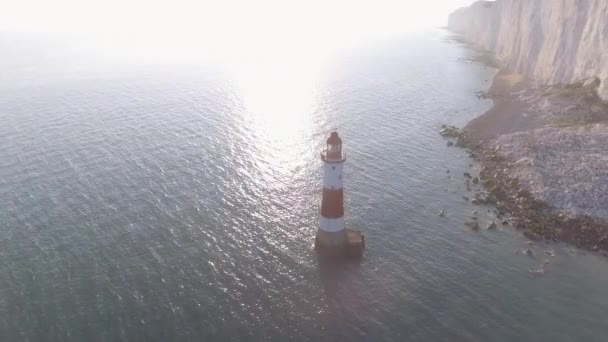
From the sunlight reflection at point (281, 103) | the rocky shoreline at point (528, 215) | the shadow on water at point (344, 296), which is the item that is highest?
the sunlight reflection at point (281, 103)

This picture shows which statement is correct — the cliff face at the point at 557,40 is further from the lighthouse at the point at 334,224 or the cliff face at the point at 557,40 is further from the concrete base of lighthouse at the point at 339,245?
the lighthouse at the point at 334,224

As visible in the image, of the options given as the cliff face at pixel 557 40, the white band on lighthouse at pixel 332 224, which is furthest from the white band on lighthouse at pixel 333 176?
the cliff face at pixel 557 40

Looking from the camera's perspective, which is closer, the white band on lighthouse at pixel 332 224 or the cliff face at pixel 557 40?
the white band on lighthouse at pixel 332 224

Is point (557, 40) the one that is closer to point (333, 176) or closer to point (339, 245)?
point (333, 176)

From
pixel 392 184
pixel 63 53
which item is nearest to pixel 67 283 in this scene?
pixel 392 184

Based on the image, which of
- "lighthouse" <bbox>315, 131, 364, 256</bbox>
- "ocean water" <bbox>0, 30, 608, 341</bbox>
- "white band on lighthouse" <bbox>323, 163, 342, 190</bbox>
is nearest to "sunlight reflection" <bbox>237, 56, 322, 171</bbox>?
"ocean water" <bbox>0, 30, 608, 341</bbox>

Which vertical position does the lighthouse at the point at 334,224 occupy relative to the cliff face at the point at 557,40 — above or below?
below

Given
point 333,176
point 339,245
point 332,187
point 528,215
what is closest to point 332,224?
point 339,245

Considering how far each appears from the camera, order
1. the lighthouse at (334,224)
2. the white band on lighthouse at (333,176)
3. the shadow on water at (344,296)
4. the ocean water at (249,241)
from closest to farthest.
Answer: the shadow on water at (344,296)
the ocean water at (249,241)
the white band on lighthouse at (333,176)
the lighthouse at (334,224)
